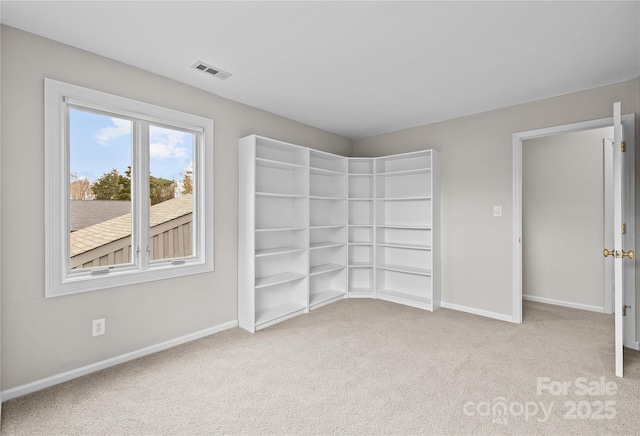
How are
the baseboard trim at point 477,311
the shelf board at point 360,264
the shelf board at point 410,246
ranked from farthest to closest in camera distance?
the shelf board at point 360,264 < the shelf board at point 410,246 < the baseboard trim at point 477,311

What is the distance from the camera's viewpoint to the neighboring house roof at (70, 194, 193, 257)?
2.39 m

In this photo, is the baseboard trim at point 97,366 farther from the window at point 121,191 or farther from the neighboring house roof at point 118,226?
the neighboring house roof at point 118,226

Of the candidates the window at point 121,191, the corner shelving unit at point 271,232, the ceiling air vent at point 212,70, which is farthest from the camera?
the corner shelving unit at point 271,232

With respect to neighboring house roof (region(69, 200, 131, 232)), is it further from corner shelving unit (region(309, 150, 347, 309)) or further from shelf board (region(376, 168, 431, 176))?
shelf board (region(376, 168, 431, 176))

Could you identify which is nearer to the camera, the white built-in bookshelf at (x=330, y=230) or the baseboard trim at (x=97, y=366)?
the baseboard trim at (x=97, y=366)

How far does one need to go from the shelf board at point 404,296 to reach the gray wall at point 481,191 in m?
0.27

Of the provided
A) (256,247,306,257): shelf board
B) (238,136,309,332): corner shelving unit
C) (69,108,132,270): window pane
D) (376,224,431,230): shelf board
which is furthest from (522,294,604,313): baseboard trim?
(69,108,132,270): window pane

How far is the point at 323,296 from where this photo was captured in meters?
4.23

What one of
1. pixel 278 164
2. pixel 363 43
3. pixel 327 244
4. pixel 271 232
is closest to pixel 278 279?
pixel 271 232

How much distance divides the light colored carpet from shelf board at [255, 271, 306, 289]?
0.49 metres

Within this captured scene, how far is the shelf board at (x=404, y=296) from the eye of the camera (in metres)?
4.06

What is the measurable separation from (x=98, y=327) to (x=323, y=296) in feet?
8.29

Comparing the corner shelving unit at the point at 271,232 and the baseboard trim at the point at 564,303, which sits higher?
the corner shelving unit at the point at 271,232

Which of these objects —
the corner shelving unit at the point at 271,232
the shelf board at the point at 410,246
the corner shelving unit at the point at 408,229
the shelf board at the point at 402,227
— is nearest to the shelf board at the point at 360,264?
the corner shelving unit at the point at 408,229
